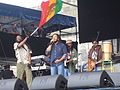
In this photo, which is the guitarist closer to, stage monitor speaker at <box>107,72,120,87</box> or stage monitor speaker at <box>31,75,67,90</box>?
stage monitor speaker at <box>107,72,120,87</box>

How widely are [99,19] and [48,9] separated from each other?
1.21 metres

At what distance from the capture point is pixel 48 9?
8.66 m

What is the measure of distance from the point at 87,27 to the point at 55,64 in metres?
1.17

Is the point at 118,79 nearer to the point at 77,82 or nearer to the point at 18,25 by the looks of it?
the point at 77,82

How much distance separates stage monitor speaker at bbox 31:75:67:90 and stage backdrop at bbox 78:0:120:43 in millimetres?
3455

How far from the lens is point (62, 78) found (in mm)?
4902

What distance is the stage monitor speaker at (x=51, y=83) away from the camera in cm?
475

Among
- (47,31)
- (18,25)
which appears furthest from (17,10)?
(47,31)

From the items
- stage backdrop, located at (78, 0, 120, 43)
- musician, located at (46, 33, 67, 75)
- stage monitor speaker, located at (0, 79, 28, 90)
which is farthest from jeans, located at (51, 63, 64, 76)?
stage monitor speaker, located at (0, 79, 28, 90)

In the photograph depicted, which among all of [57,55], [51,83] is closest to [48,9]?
[57,55]

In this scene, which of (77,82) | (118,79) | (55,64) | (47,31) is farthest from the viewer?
(47,31)

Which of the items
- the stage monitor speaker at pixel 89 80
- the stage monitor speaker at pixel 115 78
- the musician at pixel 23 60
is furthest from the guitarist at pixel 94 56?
the stage monitor speaker at pixel 89 80

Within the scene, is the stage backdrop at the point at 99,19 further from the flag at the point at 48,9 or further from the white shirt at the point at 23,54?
the white shirt at the point at 23,54

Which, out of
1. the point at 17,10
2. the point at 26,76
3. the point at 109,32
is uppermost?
the point at 17,10
